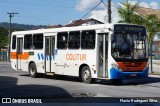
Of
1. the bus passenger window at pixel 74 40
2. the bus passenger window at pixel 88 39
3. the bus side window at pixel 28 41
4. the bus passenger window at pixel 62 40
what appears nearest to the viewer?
the bus passenger window at pixel 88 39

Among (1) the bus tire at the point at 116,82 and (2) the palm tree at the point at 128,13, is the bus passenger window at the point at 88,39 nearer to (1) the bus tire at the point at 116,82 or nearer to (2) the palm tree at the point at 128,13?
(1) the bus tire at the point at 116,82

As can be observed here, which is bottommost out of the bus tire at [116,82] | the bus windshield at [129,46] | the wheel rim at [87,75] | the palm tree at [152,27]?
the bus tire at [116,82]

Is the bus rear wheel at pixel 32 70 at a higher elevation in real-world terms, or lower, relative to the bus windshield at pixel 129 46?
lower

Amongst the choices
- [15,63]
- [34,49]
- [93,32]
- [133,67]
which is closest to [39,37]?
[34,49]

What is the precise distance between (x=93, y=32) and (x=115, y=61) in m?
1.96

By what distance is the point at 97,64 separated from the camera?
2064cm

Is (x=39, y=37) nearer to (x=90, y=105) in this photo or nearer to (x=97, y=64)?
(x=97, y=64)

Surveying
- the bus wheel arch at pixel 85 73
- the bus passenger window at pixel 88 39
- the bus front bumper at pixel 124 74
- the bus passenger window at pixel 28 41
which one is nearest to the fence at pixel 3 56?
the bus passenger window at pixel 28 41

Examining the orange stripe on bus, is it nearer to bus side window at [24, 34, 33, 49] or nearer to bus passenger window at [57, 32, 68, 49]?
bus side window at [24, 34, 33, 49]

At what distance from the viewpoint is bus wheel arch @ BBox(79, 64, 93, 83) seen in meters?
21.2

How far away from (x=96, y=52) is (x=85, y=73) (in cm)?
138

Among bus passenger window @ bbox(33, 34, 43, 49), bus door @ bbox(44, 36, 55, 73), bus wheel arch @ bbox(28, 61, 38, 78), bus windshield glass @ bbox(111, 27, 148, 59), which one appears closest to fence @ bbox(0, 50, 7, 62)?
bus wheel arch @ bbox(28, 61, 38, 78)

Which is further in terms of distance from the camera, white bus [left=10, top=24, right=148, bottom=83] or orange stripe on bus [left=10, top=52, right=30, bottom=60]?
orange stripe on bus [left=10, top=52, right=30, bottom=60]

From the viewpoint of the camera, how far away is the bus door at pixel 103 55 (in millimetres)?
20438
